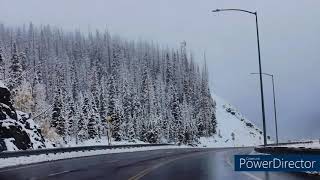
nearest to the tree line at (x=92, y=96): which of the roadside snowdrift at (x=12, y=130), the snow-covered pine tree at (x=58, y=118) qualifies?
the snow-covered pine tree at (x=58, y=118)

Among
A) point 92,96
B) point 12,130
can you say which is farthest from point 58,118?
point 12,130

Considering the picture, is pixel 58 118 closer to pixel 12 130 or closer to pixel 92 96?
pixel 92 96

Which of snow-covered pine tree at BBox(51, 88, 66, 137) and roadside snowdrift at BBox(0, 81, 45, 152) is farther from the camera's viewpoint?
snow-covered pine tree at BBox(51, 88, 66, 137)

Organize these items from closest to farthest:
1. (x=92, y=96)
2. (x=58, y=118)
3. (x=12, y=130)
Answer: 1. (x=12, y=130)
2. (x=58, y=118)
3. (x=92, y=96)

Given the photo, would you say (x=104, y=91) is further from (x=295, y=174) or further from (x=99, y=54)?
(x=295, y=174)

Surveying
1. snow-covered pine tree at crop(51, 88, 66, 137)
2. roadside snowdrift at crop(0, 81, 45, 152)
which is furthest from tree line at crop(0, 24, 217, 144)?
roadside snowdrift at crop(0, 81, 45, 152)

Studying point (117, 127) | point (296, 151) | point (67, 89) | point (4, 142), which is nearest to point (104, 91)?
point (67, 89)

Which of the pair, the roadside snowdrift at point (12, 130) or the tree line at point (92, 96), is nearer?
the roadside snowdrift at point (12, 130)

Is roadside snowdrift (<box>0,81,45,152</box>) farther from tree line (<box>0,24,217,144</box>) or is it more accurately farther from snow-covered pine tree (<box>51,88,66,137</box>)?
snow-covered pine tree (<box>51,88,66,137</box>)

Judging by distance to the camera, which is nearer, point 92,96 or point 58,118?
point 58,118

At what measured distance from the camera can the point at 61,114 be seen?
10944cm

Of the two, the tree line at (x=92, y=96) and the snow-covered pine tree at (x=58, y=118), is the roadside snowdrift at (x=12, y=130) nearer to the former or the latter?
the tree line at (x=92, y=96)

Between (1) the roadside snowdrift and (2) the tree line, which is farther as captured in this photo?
(2) the tree line

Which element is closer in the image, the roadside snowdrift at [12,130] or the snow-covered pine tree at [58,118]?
the roadside snowdrift at [12,130]
